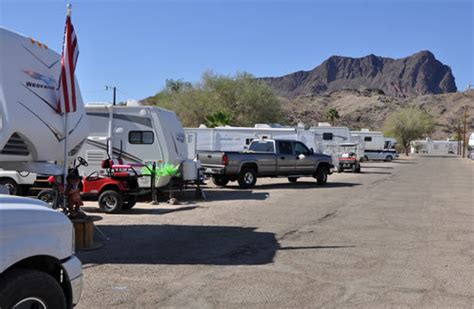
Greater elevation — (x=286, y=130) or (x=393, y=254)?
(x=286, y=130)

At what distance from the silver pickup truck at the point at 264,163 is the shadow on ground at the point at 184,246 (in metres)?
8.80

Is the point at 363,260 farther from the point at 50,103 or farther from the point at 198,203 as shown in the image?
the point at 198,203

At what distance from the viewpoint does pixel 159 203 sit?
14.6m

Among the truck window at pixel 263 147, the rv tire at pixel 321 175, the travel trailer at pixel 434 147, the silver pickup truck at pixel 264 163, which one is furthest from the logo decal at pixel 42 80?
the travel trailer at pixel 434 147

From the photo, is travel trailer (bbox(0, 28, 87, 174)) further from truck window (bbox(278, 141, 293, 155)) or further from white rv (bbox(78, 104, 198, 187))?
truck window (bbox(278, 141, 293, 155))

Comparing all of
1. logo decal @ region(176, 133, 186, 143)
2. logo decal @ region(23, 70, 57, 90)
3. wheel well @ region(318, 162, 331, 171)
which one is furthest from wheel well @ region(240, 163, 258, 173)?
logo decal @ region(23, 70, 57, 90)

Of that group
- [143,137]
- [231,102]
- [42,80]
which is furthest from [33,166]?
[231,102]

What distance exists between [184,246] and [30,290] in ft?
16.4

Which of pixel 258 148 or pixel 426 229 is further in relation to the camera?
pixel 258 148

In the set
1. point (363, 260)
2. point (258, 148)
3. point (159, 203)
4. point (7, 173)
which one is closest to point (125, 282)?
point (363, 260)

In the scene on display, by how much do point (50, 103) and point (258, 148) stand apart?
1398 cm

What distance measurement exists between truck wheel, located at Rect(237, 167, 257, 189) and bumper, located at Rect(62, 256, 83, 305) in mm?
15701

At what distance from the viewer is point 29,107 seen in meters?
7.94

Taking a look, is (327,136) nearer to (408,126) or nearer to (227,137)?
(227,137)
